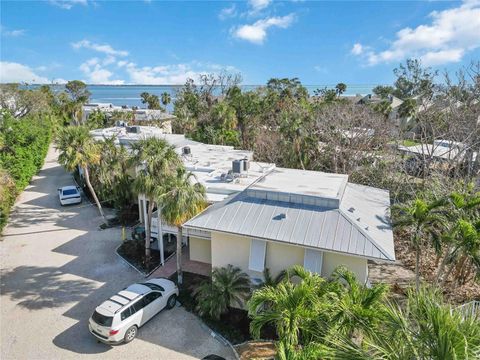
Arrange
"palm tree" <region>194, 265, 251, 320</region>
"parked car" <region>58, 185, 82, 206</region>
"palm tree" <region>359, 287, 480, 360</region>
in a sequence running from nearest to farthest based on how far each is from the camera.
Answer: "palm tree" <region>359, 287, 480, 360</region>
"palm tree" <region>194, 265, 251, 320</region>
"parked car" <region>58, 185, 82, 206</region>

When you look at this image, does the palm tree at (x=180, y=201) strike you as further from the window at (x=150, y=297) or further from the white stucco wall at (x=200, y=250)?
the window at (x=150, y=297)

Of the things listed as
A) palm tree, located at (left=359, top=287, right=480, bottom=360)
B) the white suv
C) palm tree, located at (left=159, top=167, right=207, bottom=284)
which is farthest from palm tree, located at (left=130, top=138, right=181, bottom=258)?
palm tree, located at (left=359, top=287, right=480, bottom=360)

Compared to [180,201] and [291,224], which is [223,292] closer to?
[291,224]

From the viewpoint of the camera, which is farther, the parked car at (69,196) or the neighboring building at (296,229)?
the parked car at (69,196)

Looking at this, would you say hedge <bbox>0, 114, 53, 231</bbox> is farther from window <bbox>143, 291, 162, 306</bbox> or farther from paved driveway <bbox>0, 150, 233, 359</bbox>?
window <bbox>143, 291, 162, 306</bbox>

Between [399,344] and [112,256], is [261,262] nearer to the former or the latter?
[399,344]

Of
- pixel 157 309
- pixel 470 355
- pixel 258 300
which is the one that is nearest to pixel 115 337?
pixel 157 309

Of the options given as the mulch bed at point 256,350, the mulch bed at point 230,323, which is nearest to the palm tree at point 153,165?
the mulch bed at point 230,323
